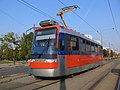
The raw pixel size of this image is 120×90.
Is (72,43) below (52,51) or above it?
above

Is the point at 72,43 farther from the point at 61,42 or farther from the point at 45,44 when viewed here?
the point at 45,44

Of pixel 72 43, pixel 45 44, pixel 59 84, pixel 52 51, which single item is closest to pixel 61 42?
pixel 52 51

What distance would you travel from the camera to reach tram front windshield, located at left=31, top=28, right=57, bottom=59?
12.6 metres

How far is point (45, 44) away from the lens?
1288cm

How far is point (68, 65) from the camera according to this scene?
13.7m

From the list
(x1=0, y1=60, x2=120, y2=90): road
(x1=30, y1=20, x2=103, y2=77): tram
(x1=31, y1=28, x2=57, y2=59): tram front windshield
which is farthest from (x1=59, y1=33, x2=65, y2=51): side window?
(x1=0, y1=60, x2=120, y2=90): road

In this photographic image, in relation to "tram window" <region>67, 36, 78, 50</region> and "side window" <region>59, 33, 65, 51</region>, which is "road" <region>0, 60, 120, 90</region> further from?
"tram window" <region>67, 36, 78, 50</region>

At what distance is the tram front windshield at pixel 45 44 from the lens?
12617mm

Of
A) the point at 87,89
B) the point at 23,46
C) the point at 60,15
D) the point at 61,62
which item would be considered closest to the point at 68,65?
the point at 61,62

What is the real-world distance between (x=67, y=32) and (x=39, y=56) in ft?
8.28

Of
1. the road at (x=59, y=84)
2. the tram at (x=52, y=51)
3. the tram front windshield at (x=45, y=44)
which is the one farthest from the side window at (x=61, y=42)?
the road at (x=59, y=84)

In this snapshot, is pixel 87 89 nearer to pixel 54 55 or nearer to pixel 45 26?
pixel 54 55

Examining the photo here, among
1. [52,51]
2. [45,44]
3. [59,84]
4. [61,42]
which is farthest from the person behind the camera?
[61,42]

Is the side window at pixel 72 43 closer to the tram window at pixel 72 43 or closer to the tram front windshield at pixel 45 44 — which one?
the tram window at pixel 72 43
